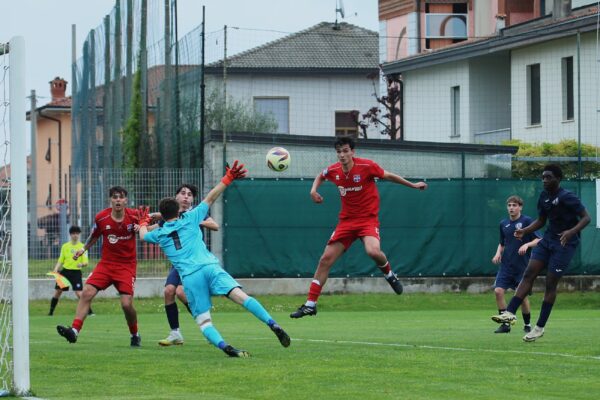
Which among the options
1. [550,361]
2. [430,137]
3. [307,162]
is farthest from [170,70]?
[550,361]

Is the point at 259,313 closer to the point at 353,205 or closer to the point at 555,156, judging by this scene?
the point at 353,205

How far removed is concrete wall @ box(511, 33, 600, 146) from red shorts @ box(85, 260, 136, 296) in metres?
22.4

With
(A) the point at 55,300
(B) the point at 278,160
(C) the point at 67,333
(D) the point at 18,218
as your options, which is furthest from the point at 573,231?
(A) the point at 55,300

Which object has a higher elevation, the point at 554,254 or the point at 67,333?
the point at 554,254

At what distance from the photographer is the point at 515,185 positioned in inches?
1225

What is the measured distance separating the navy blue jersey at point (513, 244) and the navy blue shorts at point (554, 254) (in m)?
3.19

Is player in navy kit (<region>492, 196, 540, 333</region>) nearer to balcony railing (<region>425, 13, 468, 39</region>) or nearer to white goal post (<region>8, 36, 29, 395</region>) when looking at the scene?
white goal post (<region>8, 36, 29, 395</region>)

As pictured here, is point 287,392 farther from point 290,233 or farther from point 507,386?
point 290,233

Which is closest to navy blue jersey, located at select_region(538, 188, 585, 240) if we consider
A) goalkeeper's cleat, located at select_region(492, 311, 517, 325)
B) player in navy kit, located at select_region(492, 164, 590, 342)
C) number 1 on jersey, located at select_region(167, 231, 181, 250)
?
player in navy kit, located at select_region(492, 164, 590, 342)

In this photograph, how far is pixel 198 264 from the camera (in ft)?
43.7

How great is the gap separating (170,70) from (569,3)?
14942mm

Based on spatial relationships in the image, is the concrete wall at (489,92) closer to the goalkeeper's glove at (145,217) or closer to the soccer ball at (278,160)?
the soccer ball at (278,160)

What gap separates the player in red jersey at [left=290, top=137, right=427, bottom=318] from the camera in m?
16.0

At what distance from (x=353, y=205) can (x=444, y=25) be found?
31.8 metres
